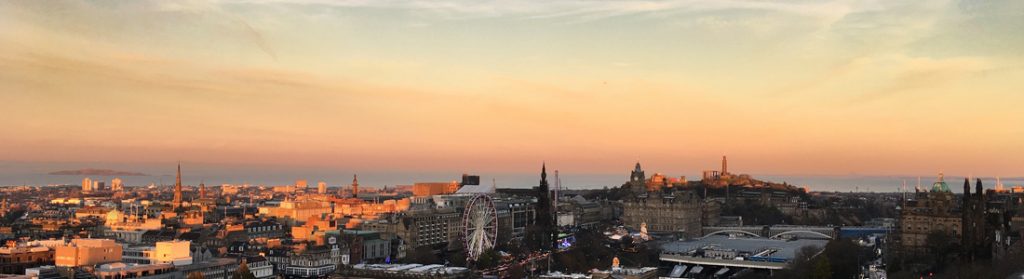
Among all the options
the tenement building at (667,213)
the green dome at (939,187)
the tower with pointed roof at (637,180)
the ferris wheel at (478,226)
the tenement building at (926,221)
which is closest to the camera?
the tenement building at (926,221)

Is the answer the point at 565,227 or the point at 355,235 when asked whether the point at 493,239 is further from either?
the point at 565,227

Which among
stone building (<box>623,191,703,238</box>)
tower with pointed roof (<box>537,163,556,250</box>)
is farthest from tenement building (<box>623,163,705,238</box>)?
tower with pointed roof (<box>537,163,556,250</box>)

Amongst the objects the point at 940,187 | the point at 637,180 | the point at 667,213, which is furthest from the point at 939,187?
the point at 637,180

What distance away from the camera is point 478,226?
71.2m

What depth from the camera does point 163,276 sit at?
54500mm

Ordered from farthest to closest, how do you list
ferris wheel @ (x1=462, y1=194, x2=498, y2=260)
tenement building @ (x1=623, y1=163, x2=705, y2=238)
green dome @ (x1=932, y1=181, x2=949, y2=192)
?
tenement building @ (x1=623, y1=163, x2=705, y2=238), green dome @ (x1=932, y1=181, x2=949, y2=192), ferris wheel @ (x1=462, y1=194, x2=498, y2=260)

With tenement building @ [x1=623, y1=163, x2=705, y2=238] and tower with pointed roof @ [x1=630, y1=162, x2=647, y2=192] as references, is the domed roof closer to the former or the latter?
tenement building @ [x1=623, y1=163, x2=705, y2=238]

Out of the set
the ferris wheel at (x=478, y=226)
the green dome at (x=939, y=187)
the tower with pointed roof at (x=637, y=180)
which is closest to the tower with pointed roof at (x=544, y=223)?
the ferris wheel at (x=478, y=226)

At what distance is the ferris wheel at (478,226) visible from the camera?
70.3 m

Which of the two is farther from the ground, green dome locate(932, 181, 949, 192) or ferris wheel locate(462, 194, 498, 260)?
green dome locate(932, 181, 949, 192)

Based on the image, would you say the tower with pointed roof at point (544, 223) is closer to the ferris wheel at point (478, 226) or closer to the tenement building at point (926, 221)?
the ferris wheel at point (478, 226)

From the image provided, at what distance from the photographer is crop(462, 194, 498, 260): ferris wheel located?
2768 inches

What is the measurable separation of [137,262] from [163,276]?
7.19 meters

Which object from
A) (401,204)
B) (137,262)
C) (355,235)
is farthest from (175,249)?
(401,204)
